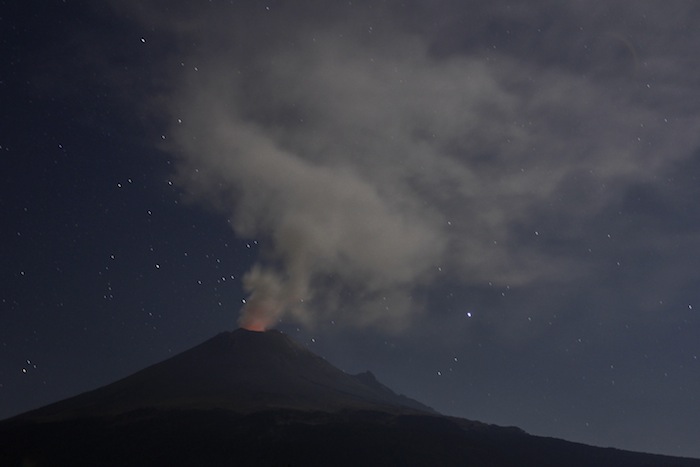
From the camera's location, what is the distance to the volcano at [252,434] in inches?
3172

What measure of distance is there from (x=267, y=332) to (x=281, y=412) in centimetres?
7382

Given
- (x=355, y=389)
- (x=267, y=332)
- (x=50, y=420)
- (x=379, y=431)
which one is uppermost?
(x=267, y=332)

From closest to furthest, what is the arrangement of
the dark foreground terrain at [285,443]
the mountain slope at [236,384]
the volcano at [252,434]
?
the dark foreground terrain at [285,443], the volcano at [252,434], the mountain slope at [236,384]

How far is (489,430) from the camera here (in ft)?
338

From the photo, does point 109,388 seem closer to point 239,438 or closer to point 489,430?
point 239,438

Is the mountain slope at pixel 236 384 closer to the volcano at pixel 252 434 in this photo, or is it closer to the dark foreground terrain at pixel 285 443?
the volcano at pixel 252 434

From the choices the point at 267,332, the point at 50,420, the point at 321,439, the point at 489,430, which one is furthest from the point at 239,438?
the point at 267,332

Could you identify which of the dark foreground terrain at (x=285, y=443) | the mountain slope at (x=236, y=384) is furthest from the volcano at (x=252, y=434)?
the mountain slope at (x=236, y=384)

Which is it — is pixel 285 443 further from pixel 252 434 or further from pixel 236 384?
pixel 236 384

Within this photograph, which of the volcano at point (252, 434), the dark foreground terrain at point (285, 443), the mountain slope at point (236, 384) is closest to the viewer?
the dark foreground terrain at point (285, 443)

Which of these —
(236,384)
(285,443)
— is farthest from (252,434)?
(236,384)

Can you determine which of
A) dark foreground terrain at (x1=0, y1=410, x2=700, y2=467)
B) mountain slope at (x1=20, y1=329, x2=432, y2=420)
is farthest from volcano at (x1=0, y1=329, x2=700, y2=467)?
mountain slope at (x1=20, y1=329, x2=432, y2=420)

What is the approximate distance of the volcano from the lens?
264ft

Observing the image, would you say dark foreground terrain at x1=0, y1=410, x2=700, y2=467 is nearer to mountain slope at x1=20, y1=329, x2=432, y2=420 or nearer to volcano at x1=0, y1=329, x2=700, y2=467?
volcano at x1=0, y1=329, x2=700, y2=467
